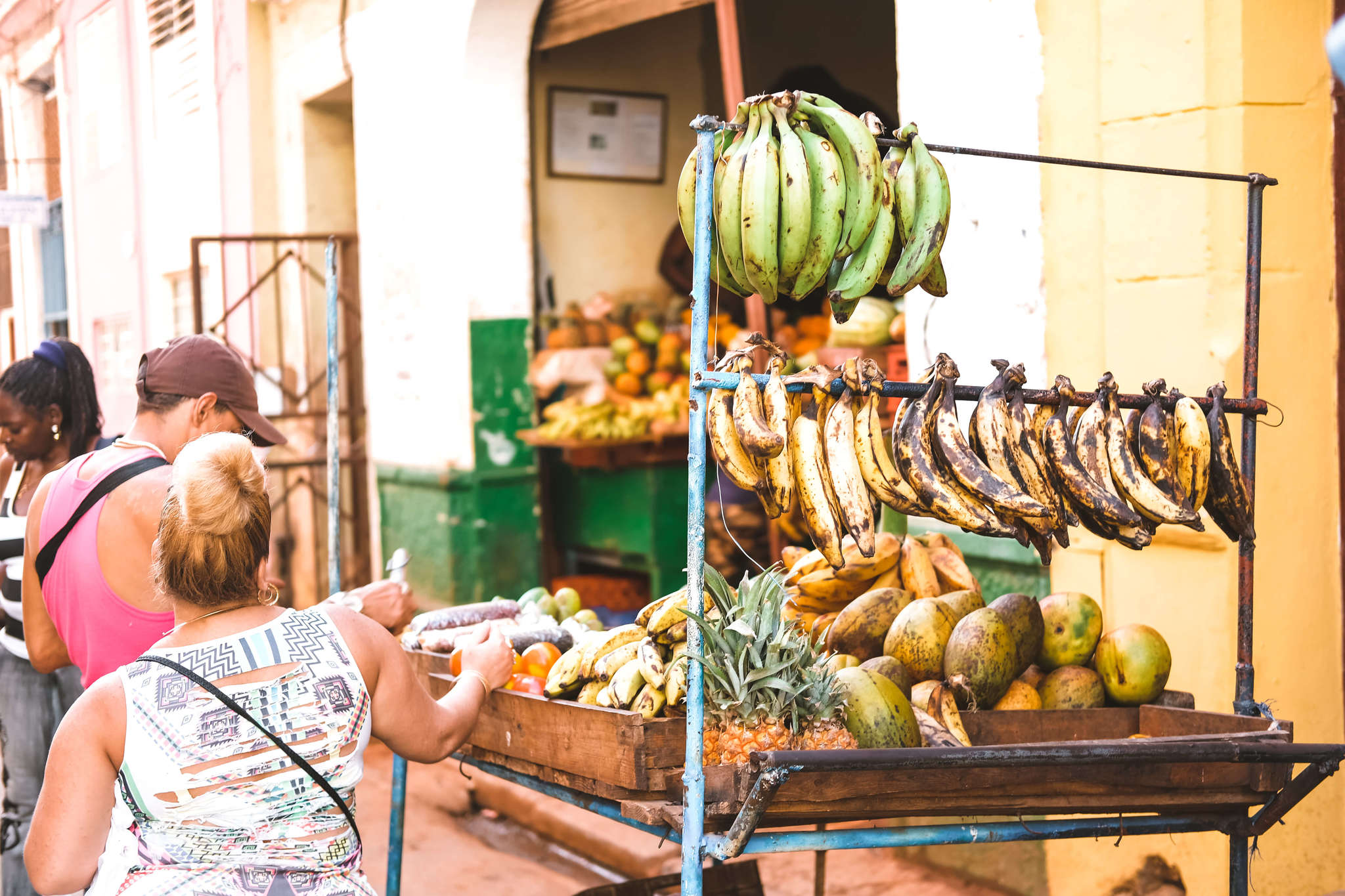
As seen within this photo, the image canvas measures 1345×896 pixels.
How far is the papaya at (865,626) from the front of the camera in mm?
2979

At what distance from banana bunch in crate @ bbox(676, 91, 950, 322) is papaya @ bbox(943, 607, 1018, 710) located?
0.82 meters

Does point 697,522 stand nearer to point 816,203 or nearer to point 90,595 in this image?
point 816,203

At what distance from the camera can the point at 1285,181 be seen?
340 cm

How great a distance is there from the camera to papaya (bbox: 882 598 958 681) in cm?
281

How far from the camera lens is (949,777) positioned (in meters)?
2.18

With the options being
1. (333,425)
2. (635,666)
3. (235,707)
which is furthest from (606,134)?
(235,707)

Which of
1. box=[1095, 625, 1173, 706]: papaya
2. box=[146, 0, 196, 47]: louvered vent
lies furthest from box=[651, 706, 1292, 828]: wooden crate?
box=[146, 0, 196, 47]: louvered vent

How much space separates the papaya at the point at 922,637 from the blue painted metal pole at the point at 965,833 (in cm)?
50

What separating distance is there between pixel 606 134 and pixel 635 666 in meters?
5.25

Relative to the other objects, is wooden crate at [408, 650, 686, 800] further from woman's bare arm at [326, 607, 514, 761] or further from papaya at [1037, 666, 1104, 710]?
papaya at [1037, 666, 1104, 710]

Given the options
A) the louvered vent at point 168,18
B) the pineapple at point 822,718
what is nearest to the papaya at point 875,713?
the pineapple at point 822,718

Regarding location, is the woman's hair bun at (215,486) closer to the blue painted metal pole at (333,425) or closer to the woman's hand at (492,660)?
the woman's hand at (492,660)

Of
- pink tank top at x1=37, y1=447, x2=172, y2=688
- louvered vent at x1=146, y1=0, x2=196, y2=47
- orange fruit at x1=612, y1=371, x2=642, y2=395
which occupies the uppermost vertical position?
louvered vent at x1=146, y1=0, x2=196, y2=47

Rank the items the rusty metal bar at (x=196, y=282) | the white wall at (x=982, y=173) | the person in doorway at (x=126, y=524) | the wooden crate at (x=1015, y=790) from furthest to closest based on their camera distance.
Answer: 1. the rusty metal bar at (x=196, y=282)
2. the white wall at (x=982, y=173)
3. the person in doorway at (x=126, y=524)
4. the wooden crate at (x=1015, y=790)
